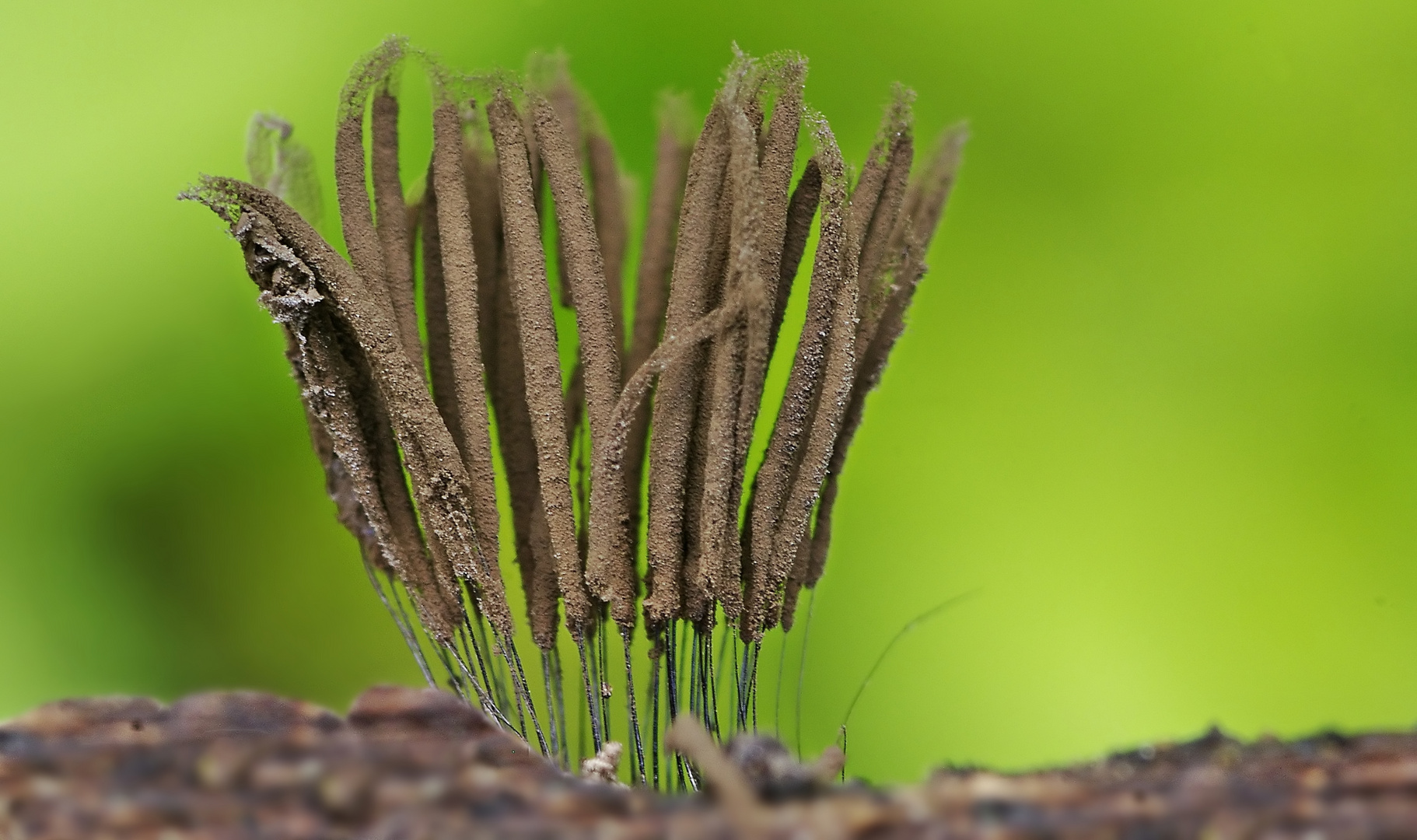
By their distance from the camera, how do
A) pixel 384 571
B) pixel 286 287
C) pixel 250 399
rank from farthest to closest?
pixel 250 399 < pixel 384 571 < pixel 286 287

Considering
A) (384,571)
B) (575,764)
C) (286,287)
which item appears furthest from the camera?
(575,764)

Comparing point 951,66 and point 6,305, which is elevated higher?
point 951,66

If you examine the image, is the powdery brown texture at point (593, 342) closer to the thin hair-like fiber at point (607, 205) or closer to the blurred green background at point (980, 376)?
the thin hair-like fiber at point (607, 205)

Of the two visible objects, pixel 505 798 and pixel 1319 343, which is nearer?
pixel 505 798

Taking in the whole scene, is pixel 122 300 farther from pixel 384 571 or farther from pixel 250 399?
pixel 384 571

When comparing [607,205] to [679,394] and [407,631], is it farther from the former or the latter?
[407,631]

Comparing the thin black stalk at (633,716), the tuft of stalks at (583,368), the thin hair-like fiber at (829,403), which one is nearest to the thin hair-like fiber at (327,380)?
the tuft of stalks at (583,368)

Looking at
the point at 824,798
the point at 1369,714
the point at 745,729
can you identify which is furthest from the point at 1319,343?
the point at 824,798

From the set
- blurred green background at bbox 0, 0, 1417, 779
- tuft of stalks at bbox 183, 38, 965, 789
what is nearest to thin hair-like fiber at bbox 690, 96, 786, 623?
tuft of stalks at bbox 183, 38, 965, 789
